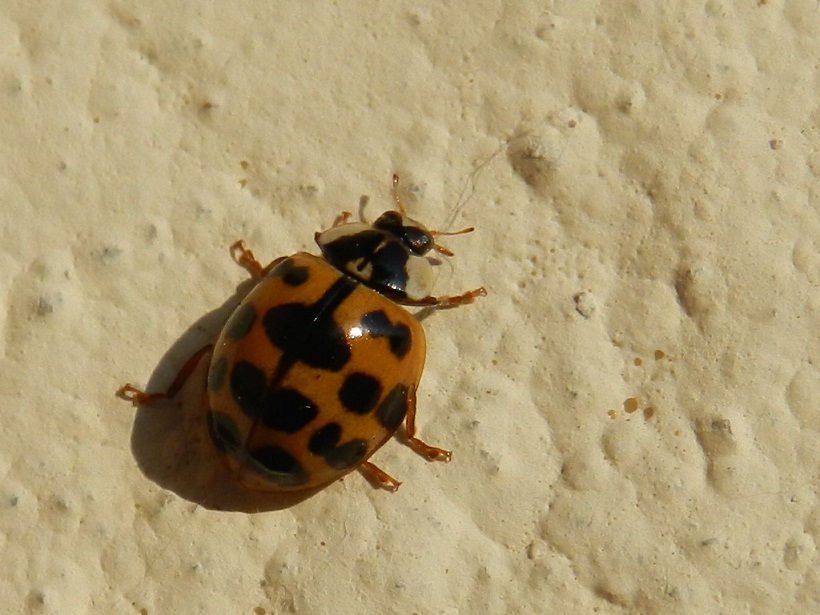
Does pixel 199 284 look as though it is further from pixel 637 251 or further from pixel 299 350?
pixel 637 251

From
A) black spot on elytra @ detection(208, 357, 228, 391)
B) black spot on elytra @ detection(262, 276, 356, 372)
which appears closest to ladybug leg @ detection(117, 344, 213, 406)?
black spot on elytra @ detection(208, 357, 228, 391)

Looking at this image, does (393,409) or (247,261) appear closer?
(393,409)

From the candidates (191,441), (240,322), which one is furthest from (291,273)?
(191,441)

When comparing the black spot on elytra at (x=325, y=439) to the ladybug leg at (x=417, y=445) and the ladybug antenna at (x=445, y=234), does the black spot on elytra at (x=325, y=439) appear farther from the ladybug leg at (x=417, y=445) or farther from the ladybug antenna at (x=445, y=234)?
the ladybug antenna at (x=445, y=234)

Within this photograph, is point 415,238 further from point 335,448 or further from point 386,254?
point 335,448

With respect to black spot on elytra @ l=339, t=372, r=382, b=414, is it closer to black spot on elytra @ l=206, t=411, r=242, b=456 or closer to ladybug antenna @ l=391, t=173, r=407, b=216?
black spot on elytra @ l=206, t=411, r=242, b=456

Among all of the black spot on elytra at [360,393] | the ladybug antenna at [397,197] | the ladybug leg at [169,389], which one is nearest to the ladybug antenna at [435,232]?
the ladybug antenna at [397,197]
